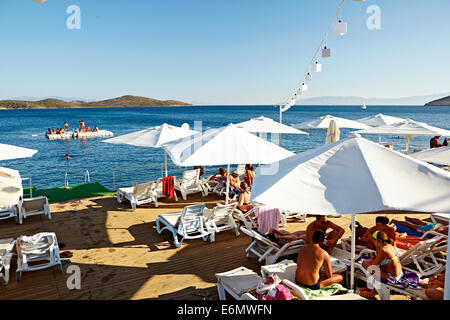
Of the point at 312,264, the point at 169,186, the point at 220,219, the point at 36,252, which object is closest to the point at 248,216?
the point at 220,219

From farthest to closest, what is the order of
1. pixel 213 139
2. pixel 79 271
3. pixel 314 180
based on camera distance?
pixel 213 139 < pixel 79 271 < pixel 314 180

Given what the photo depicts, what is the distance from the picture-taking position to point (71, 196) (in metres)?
10.2

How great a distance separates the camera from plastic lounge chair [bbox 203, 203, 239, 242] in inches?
267

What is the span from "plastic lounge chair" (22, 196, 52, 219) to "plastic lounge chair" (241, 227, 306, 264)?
556 cm

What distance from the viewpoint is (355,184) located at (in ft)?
10.8

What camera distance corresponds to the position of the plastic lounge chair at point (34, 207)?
25.8 feet

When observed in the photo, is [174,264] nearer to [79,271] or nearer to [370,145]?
[79,271]

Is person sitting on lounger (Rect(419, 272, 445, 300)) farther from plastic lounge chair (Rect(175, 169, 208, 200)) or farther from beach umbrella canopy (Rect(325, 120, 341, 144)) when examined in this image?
plastic lounge chair (Rect(175, 169, 208, 200))

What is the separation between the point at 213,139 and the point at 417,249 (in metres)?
4.37

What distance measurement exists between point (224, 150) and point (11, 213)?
5.70m

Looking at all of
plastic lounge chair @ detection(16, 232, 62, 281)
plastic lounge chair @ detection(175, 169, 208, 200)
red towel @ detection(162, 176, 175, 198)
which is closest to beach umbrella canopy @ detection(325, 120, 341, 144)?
plastic lounge chair @ detection(175, 169, 208, 200)
